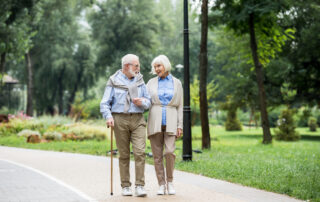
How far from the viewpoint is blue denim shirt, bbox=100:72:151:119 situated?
6294 millimetres

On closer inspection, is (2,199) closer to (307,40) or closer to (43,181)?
(43,181)

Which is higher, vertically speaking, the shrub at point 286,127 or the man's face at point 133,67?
the man's face at point 133,67

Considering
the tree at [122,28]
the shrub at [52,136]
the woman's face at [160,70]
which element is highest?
the tree at [122,28]

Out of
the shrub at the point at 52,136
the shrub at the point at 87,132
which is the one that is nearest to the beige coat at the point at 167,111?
the shrub at the point at 52,136

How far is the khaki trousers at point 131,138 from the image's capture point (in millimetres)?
6402

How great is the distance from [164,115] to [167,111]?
7cm

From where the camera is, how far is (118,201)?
614 centimetres

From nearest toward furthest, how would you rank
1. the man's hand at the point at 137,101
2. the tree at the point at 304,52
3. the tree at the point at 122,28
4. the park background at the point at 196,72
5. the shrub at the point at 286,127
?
1. the man's hand at the point at 137,101
2. the park background at the point at 196,72
3. the shrub at the point at 286,127
4. the tree at the point at 304,52
5. the tree at the point at 122,28

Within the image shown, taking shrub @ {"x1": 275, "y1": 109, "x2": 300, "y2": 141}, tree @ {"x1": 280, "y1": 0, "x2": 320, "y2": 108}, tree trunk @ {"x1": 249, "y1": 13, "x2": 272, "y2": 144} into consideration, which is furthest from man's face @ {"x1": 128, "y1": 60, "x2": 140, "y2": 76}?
tree @ {"x1": 280, "y1": 0, "x2": 320, "y2": 108}

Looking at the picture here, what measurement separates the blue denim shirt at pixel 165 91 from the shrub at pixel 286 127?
65.8ft

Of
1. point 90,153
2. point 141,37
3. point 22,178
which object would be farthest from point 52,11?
point 22,178

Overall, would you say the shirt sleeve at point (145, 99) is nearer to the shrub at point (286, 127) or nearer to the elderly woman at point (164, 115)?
the elderly woman at point (164, 115)

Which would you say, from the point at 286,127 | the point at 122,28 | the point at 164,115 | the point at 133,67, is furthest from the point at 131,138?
the point at 122,28

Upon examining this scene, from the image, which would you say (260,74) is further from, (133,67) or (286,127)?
(133,67)
